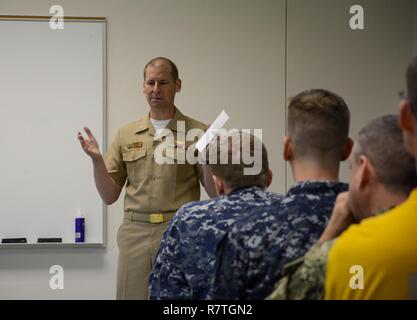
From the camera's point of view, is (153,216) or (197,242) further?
(153,216)

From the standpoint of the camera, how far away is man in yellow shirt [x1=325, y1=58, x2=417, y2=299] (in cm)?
102

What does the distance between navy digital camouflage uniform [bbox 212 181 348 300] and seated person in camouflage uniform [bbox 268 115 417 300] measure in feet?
0.51

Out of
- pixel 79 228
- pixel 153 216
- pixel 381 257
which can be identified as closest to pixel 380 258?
pixel 381 257

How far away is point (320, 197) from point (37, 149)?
8.98 ft

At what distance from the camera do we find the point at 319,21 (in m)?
3.96

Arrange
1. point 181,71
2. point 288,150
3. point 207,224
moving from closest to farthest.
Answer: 1. point 288,150
2. point 207,224
3. point 181,71

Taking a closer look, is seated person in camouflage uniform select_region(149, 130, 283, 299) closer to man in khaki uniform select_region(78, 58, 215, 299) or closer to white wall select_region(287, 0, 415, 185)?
man in khaki uniform select_region(78, 58, 215, 299)

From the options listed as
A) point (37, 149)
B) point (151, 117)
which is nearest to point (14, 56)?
point (37, 149)

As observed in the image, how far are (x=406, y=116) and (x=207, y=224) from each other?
802 millimetres

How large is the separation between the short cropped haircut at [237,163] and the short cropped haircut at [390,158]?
50 cm

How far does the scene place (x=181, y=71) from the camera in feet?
12.7

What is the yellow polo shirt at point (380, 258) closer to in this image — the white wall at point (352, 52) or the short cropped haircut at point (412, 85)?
the short cropped haircut at point (412, 85)

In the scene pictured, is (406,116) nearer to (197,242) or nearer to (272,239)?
(272,239)
